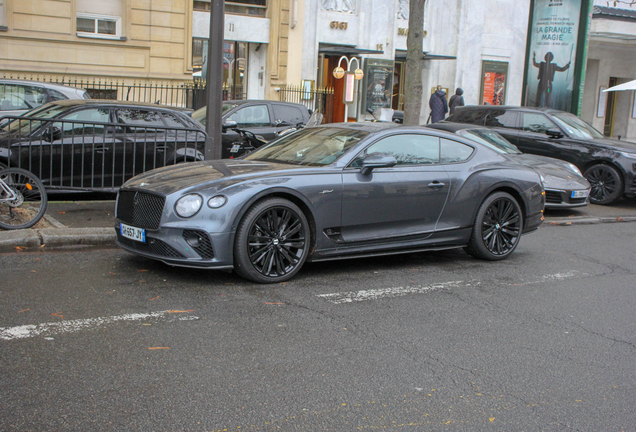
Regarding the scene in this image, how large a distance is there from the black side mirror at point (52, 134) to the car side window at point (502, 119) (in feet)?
30.6

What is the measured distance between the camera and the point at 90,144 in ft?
29.8

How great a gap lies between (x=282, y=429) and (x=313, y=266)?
363 centimetres

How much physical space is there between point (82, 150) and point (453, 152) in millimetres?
4848

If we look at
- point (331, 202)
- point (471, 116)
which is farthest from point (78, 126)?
point (471, 116)

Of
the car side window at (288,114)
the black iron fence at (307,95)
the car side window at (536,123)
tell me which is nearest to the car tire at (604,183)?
the car side window at (536,123)

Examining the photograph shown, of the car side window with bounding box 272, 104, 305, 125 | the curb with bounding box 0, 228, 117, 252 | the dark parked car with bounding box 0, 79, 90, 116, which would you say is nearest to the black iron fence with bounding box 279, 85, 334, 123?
the car side window with bounding box 272, 104, 305, 125

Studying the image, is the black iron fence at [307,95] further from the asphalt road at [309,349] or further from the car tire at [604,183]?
the asphalt road at [309,349]

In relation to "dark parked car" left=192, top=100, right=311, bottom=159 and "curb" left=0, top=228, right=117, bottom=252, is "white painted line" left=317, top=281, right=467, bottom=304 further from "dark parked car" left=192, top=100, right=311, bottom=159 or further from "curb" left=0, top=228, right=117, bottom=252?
"dark parked car" left=192, top=100, right=311, bottom=159

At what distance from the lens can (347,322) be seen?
512 centimetres

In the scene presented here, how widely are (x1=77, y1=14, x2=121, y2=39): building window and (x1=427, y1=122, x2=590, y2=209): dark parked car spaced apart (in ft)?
38.3

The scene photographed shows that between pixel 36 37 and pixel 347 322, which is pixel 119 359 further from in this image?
pixel 36 37

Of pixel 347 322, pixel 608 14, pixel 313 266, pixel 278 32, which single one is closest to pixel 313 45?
pixel 278 32

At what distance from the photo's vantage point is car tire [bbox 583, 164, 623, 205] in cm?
1330

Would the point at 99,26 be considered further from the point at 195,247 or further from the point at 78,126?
the point at 195,247
